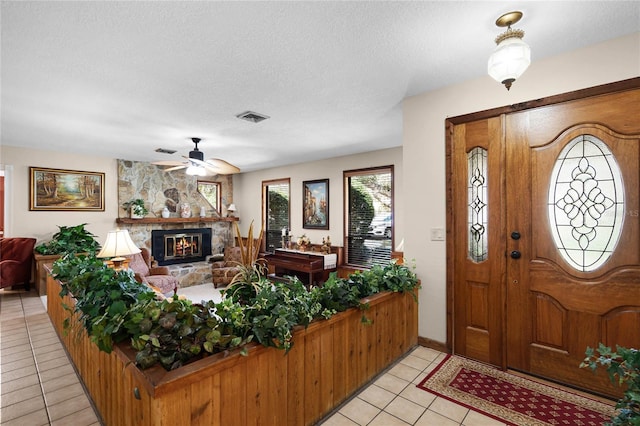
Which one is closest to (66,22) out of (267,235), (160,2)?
(160,2)

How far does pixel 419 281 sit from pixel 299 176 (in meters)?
4.48

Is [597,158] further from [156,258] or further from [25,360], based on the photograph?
[156,258]

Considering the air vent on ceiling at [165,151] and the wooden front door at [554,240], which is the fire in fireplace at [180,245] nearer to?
the air vent on ceiling at [165,151]

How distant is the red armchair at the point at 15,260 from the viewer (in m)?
4.95

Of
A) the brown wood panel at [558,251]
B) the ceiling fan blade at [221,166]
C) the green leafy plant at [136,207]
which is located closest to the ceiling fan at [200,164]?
the ceiling fan blade at [221,166]

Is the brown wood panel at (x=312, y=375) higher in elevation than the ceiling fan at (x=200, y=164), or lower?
lower

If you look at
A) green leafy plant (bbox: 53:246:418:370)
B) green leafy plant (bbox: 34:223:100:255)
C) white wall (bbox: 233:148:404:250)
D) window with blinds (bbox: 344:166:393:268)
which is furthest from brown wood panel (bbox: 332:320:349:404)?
green leafy plant (bbox: 34:223:100:255)

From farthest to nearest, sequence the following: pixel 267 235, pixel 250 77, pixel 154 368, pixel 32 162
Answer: pixel 267 235, pixel 32 162, pixel 250 77, pixel 154 368

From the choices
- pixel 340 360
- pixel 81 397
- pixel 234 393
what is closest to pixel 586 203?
pixel 340 360

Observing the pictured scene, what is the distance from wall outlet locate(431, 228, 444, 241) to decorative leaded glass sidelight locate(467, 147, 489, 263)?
25 centimetres

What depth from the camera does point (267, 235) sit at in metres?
7.92

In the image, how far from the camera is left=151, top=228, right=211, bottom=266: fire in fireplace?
22.4ft

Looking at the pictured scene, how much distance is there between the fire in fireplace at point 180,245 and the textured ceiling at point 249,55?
3.39 metres

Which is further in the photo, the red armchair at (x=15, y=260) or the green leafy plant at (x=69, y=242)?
the green leafy plant at (x=69, y=242)
